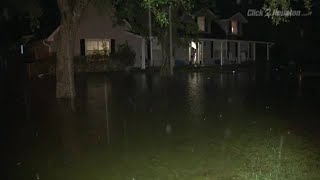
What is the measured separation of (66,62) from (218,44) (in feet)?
118

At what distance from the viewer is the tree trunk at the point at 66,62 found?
20.7m

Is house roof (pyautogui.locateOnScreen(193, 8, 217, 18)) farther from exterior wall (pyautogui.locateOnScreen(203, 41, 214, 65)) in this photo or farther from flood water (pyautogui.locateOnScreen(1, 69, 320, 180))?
flood water (pyautogui.locateOnScreen(1, 69, 320, 180))

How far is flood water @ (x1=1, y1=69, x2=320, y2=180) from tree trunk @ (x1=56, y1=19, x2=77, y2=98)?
2.22 ft

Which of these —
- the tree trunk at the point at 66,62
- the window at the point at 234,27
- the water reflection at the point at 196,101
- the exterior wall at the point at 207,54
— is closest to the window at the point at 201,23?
the exterior wall at the point at 207,54


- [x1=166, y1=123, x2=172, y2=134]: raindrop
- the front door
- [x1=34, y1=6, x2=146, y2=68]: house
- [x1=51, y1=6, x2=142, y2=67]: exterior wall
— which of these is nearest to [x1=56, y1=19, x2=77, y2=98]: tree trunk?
[x1=166, y1=123, x2=172, y2=134]: raindrop

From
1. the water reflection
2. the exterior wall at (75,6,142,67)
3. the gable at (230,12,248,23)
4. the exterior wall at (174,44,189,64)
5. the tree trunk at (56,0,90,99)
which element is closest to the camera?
the water reflection

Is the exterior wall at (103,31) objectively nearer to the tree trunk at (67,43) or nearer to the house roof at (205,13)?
the house roof at (205,13)

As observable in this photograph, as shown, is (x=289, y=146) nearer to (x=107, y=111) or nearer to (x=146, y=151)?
(x=146, y=151)

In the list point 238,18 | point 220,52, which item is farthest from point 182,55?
point 238,18

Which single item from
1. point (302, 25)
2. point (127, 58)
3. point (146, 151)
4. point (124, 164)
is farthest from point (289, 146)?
point (302, 25)

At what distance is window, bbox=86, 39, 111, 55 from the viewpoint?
4206cm

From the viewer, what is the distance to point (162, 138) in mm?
11211

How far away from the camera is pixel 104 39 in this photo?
4275 cm

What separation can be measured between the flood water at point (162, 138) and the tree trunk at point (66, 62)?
677mm
